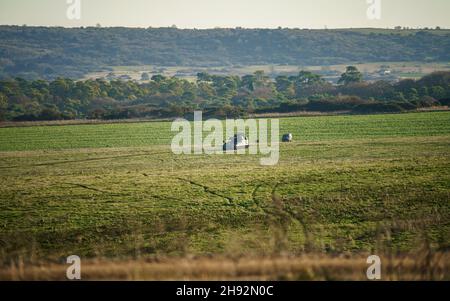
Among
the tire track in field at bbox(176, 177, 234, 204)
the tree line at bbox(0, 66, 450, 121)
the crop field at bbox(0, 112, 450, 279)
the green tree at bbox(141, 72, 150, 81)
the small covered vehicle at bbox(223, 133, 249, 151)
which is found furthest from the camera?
the green tree at bbox(141, 72, 150, 81)

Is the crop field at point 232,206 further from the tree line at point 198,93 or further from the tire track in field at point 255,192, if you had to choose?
the tree line at point 198,93

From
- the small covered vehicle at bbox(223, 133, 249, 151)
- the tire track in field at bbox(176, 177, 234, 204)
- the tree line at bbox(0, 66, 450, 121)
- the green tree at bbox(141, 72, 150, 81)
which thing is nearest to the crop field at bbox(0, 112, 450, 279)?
the tire track in field at bbox(176, 177, 234, 204)

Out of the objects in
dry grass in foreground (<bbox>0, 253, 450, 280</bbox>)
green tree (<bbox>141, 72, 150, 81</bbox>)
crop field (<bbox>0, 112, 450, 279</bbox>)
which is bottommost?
crop field (<bbox>0, 112, 450, 279</bbox>)

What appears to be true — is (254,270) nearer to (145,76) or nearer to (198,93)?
(198,93)

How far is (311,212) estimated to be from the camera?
2278 centimetres

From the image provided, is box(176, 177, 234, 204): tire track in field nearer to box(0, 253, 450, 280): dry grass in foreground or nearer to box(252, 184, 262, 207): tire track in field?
box(252, 184, 262, 207): tire track in field

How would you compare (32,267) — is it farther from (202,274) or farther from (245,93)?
(245,93)

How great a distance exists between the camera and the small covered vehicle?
41.7 m

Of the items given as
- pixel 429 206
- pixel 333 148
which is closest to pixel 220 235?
pixel 429 206

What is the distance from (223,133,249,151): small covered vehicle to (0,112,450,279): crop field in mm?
3001

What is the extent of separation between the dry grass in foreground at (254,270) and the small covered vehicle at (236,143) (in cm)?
3065

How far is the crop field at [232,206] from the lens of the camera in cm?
1647

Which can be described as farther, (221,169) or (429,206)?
(221,169)
